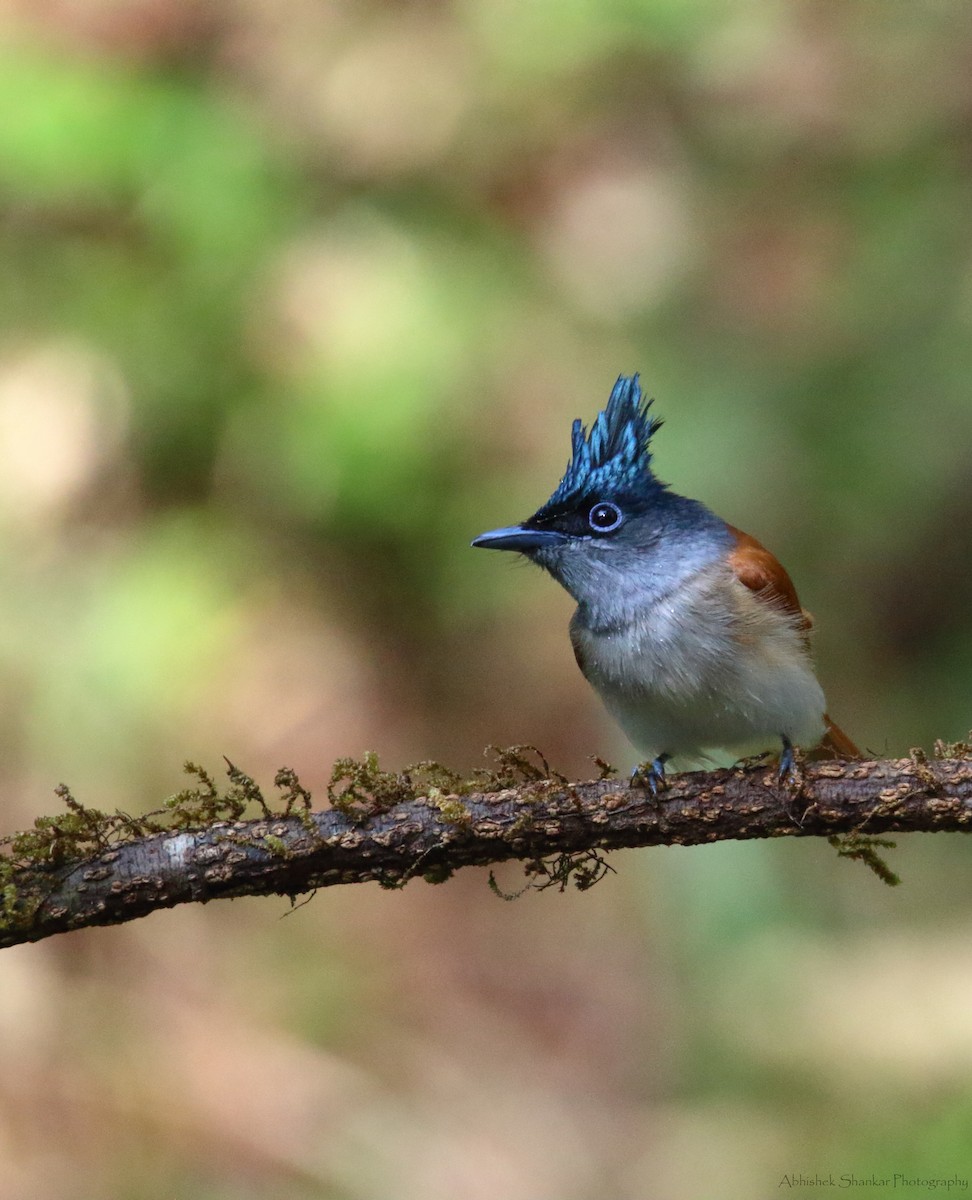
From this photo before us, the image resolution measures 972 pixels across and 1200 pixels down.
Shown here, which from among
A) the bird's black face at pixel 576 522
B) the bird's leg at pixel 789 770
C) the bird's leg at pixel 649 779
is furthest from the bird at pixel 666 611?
the bird's leg at pixel 789 770

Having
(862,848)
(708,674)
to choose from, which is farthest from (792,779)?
(708,674)

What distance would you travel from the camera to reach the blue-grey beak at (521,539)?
13.0 feet

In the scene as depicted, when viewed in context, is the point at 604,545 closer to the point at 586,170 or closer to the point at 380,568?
the point at 380,568

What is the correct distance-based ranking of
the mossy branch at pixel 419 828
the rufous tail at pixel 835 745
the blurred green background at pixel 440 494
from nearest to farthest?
the mossy branch at pixel 419 828 < the rufous tail at pixel 835 745 < the blurred green background at pixel 440 494

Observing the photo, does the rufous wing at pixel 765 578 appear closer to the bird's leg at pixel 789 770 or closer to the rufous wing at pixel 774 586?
the rufous wing at pixel 774 586

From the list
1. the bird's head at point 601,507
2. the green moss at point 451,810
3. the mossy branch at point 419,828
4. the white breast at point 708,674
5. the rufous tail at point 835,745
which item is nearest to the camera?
the mossy branch at point 419,828

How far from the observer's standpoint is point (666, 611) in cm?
380

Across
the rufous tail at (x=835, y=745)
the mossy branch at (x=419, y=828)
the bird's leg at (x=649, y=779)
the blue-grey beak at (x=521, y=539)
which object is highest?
the blue-grey beak at (x=521, y=539)

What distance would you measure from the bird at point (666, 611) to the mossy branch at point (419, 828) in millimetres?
578

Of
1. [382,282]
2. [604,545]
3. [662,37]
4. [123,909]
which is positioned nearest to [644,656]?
[604,545]

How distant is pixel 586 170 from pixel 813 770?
4356mm

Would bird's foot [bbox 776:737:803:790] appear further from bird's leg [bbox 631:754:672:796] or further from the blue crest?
the blue crest

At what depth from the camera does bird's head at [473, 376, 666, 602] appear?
13.2 feet

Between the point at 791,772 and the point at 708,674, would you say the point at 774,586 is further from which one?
the point at 791,772
